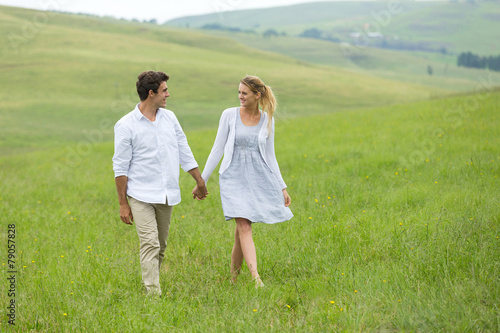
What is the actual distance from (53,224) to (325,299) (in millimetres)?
5563

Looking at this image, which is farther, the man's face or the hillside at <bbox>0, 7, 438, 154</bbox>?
the hillside at <bbox>0, 7, 438, 154</bbox>

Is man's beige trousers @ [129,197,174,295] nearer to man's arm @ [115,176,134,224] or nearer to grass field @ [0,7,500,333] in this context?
man's arm @ [115,176,134,224]

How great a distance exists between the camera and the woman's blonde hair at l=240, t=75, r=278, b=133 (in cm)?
528

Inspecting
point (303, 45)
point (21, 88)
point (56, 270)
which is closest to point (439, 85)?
point (303, 45)

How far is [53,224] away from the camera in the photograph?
8.43 metres

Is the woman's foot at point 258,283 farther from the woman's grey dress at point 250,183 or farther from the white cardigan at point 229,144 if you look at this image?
the white cardigan at point 229,144

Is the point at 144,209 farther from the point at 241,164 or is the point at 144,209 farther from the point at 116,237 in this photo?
the point at 116,237

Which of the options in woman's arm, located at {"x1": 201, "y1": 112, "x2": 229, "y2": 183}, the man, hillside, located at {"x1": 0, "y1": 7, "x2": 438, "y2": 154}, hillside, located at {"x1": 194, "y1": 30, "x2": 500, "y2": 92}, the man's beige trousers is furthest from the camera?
hillside, located at {"x1": 194, "y1": 30, "x2": 500, "y2": 92}

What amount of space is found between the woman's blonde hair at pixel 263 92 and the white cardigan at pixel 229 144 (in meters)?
0.09

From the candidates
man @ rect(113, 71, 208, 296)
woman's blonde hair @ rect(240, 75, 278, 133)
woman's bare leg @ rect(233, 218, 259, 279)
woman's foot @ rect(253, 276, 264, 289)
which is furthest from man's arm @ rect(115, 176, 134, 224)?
woman's blonde hair @ rect(240, 75, 278, 133)

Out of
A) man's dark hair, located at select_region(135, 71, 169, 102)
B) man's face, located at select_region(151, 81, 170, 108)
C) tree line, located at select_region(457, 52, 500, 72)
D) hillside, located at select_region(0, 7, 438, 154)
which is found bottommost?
hillside, located at select_region(0, 7, 438, 154)

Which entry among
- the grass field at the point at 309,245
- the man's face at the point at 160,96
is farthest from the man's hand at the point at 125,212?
the man's face at the point at 160,96

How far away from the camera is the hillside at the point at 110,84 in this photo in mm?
41156

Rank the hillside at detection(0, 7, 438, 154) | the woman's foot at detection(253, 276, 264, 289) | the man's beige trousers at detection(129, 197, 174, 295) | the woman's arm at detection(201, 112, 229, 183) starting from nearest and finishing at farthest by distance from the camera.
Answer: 1. the woman's foot at detection(253, 276, 264, 289)
2. the man's beige trousers at detection(129, 197, 174, 295)
3. the woman's arm at detection(201, 112, 229, 183)
4. the hillside at detection(0, 7, 438, 154)
